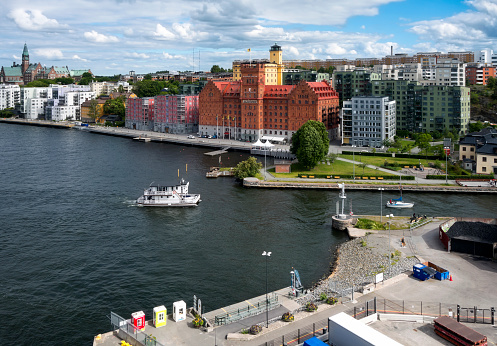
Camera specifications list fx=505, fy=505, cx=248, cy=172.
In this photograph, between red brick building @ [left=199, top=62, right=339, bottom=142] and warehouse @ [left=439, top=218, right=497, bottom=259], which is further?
red brick building @ [left=199, top=62, right=339, bottom=142]

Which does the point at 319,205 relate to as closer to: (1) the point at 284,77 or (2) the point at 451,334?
(2) the point at 451,334

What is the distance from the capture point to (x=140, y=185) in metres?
74.1

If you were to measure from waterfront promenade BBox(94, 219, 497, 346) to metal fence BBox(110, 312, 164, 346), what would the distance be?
0.51 m

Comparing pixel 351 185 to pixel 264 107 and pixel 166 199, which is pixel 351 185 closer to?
pixel 166 199

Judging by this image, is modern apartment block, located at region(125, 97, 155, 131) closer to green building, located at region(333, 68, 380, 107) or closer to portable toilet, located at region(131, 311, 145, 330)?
green building, located at region(333, 68, 380, 107)

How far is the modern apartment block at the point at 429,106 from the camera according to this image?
356ft

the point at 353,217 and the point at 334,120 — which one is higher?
the point at 334,120

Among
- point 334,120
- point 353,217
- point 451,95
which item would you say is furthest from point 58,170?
point 451,95

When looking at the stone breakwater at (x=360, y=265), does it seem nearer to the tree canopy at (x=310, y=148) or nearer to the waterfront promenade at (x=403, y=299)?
the waterfront promenade at (x=403, y=299)

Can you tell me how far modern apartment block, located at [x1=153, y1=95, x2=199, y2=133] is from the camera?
454 ft

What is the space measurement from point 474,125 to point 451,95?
819 cm

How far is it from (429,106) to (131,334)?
100001mm

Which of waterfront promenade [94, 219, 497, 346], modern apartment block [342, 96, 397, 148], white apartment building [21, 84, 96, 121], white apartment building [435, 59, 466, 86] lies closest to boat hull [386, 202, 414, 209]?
waterfront promenade [94, 219, 497, 346]

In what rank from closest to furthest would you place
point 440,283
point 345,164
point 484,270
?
point 440,283, point 484,270, point 345,164
